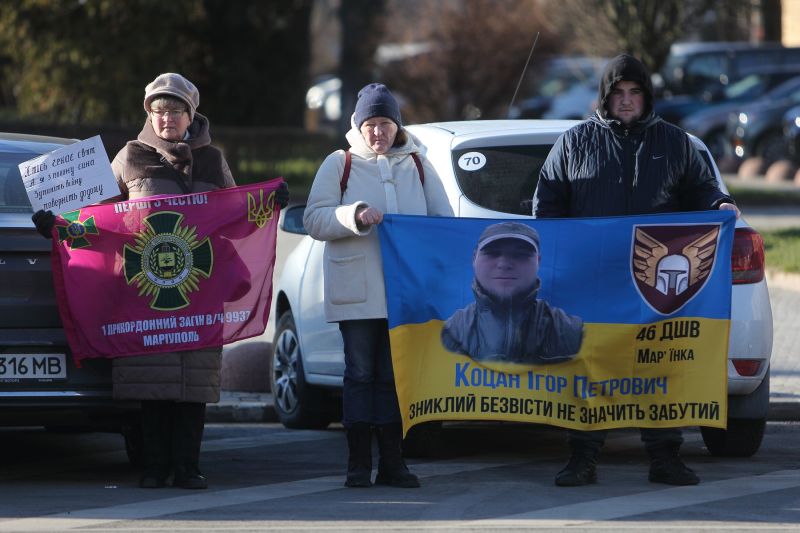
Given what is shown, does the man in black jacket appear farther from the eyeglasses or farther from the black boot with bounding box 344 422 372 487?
the eyeglasses

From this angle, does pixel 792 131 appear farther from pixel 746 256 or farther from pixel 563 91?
pixel 746 256

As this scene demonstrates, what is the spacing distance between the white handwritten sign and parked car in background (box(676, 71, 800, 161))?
24.0 meters

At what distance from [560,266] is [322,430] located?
8.94 ft

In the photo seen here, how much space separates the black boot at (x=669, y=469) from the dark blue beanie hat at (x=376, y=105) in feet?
6.55

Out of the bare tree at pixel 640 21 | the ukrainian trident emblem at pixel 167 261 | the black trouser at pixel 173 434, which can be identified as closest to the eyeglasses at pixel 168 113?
the ukrainian trident emblem at pixel 167 261

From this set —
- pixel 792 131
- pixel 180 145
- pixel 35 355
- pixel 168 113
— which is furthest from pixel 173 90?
pixel 792 131

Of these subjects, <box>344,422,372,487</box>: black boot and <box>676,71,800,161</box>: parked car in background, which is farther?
<box>676,71,800,161</box>: parked car in background

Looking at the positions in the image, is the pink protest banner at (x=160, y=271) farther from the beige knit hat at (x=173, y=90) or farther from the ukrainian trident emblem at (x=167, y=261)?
the beige knit hat at (x=173, y=90)

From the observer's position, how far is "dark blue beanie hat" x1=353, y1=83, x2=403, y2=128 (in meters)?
7.45

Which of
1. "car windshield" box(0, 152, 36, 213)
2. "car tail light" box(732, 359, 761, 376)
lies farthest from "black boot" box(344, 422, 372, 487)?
"car windshield" box(0, 152, 36, 213)

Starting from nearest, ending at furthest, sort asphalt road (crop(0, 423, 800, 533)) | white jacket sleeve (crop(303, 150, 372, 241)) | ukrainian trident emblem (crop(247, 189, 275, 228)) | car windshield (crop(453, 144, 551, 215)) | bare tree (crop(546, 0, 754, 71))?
asphalt road (crop(0, 423, 800, 533)) < white jacket sleeve (crop(303, 150, 372, 241)) < ukrainian trident emblem (crop(247, 189, 275, 228)) < car windshield (crop(453, 144, 551, 215)) < bare tree (crop(546, 0, 754, 71))

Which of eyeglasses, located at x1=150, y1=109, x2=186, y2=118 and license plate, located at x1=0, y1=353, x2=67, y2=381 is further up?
eyeglasses, located at x1=150, y1=109, x2=186, y2=118

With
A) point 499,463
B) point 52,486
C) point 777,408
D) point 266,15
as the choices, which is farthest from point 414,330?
point 266,15

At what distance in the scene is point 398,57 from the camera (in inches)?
1405
